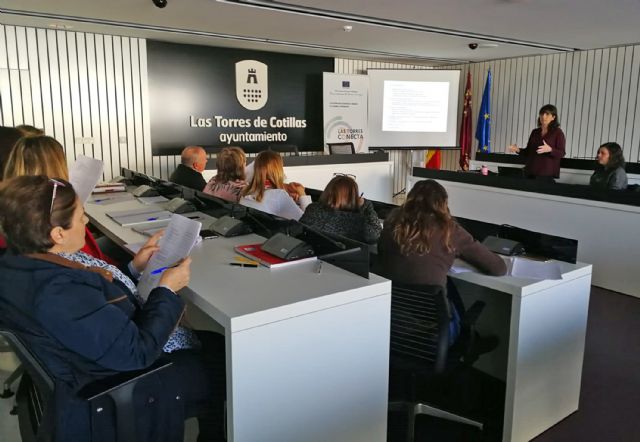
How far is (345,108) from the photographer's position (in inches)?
355

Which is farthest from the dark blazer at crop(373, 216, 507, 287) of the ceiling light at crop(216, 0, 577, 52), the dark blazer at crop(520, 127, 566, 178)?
the dark blazer at crop(520, 127, 566, 178)

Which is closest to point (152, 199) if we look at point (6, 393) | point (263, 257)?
point (6, 393)

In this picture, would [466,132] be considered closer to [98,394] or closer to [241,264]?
[241,264]

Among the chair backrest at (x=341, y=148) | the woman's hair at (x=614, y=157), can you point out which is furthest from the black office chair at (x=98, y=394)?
the chair backrest at (x=341, y=148)

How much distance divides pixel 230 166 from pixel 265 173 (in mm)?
630

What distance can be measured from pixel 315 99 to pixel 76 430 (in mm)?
7877

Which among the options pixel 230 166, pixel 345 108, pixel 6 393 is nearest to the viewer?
pixel 6 393

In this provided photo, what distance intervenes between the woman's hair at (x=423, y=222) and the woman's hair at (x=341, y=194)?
57 centimetres

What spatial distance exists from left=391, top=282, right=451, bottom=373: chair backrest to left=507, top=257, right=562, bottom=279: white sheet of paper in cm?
41

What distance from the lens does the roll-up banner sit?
880 cm

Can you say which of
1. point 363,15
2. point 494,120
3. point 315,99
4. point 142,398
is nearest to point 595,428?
point 142,398

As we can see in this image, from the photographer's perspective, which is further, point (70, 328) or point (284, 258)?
point (284, 258)

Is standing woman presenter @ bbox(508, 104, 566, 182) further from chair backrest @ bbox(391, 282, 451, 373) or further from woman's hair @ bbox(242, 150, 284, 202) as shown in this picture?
chair backrest @ bbox(391, 282, 451, 373)

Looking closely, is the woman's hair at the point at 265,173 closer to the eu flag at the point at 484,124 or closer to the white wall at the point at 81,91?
the white wall at the point at 81,91
